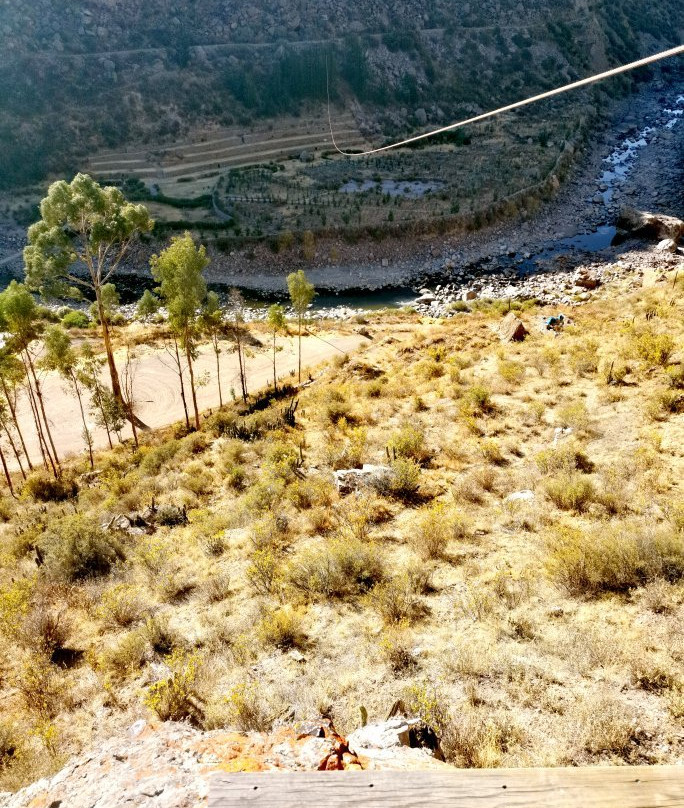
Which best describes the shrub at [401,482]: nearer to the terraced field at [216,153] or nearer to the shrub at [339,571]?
the shrub at [339,571]

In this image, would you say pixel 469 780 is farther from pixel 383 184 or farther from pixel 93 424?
pixel 383 184

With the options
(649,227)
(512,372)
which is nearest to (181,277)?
(512,372)

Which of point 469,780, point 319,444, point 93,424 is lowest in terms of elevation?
point 93,424

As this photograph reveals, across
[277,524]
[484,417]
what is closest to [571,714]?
[277,524]

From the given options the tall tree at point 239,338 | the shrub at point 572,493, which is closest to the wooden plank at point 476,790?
the shrub at point 572,493

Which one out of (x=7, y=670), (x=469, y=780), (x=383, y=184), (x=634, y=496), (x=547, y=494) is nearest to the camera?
(x=469, y=780)

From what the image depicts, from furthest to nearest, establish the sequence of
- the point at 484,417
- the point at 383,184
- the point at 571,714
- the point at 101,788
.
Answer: the point at 383,184 → the point at 484,417 → the point at 571,714 → the point at 101,788

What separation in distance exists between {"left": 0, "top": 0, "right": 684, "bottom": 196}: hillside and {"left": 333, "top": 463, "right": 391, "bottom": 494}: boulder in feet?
185

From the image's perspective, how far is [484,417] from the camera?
13.0 m

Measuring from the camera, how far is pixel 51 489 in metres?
15.8

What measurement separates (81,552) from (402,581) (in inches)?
234

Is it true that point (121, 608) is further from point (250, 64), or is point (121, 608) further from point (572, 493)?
point (250, 64)

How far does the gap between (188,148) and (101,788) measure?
62.4 m

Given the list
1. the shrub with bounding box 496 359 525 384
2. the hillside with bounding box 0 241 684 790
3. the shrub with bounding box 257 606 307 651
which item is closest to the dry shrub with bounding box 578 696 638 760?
the hillside with bounding box 0 241 684 790
